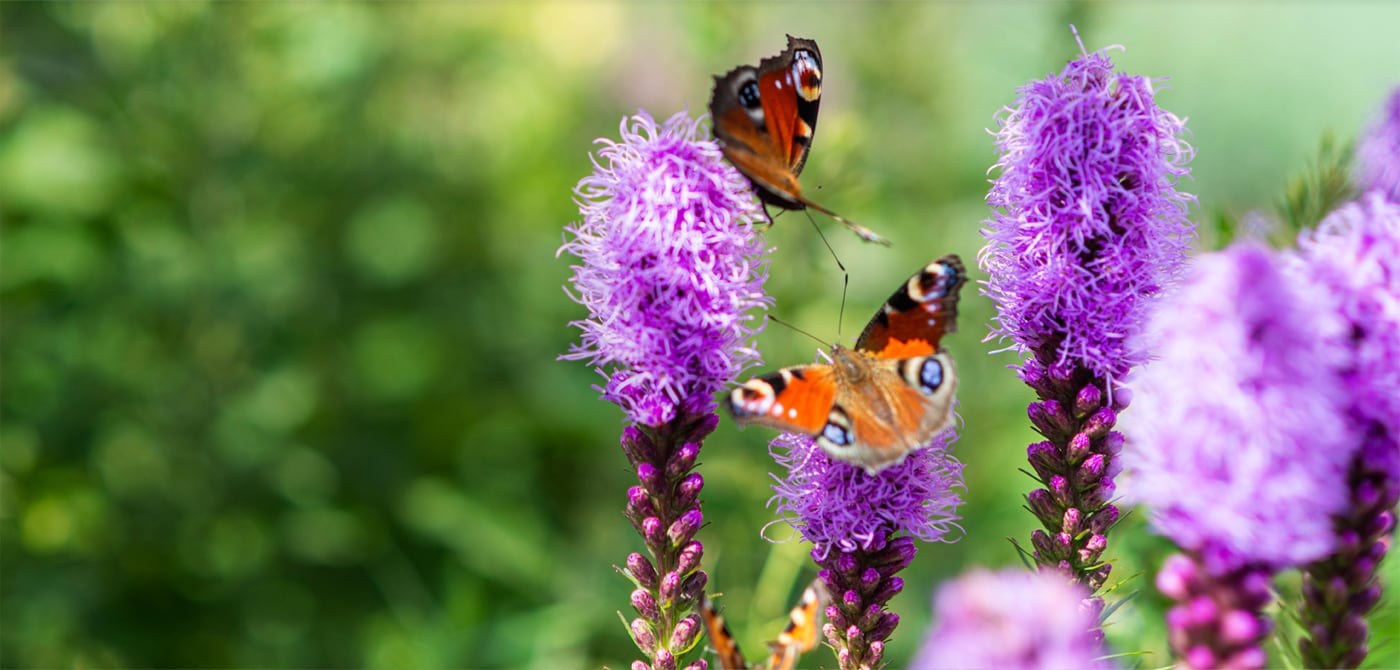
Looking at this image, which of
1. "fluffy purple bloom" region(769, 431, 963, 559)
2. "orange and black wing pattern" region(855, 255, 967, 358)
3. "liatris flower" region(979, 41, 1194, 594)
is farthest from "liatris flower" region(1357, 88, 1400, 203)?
"fluffy purple bloom" region(769, 431, 963, 559)

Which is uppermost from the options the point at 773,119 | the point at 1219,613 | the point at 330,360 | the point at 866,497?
the point at 330,360

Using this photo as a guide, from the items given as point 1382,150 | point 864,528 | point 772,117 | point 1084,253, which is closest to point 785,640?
point 864,528

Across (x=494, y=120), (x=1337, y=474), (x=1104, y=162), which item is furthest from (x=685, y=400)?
(x=494, y=120)

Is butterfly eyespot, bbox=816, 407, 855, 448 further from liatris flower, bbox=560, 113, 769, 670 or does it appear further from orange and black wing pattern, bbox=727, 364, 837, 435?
liatris flower, bbox=560, 113, 769, 670

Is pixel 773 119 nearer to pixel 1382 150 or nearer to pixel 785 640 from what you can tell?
pixel 785 640

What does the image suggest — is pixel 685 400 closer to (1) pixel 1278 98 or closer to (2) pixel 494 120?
(2) pixel 494 120

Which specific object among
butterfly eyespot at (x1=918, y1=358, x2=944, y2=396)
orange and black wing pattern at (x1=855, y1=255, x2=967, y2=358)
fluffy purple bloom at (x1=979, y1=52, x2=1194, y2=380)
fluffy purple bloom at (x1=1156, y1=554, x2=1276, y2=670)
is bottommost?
fluffy purple bloom at (x1=1156, y1=554, x2=1276, y2=670)


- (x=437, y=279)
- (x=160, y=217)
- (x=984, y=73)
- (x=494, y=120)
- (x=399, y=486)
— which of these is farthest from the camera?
(x=984, y=73)
